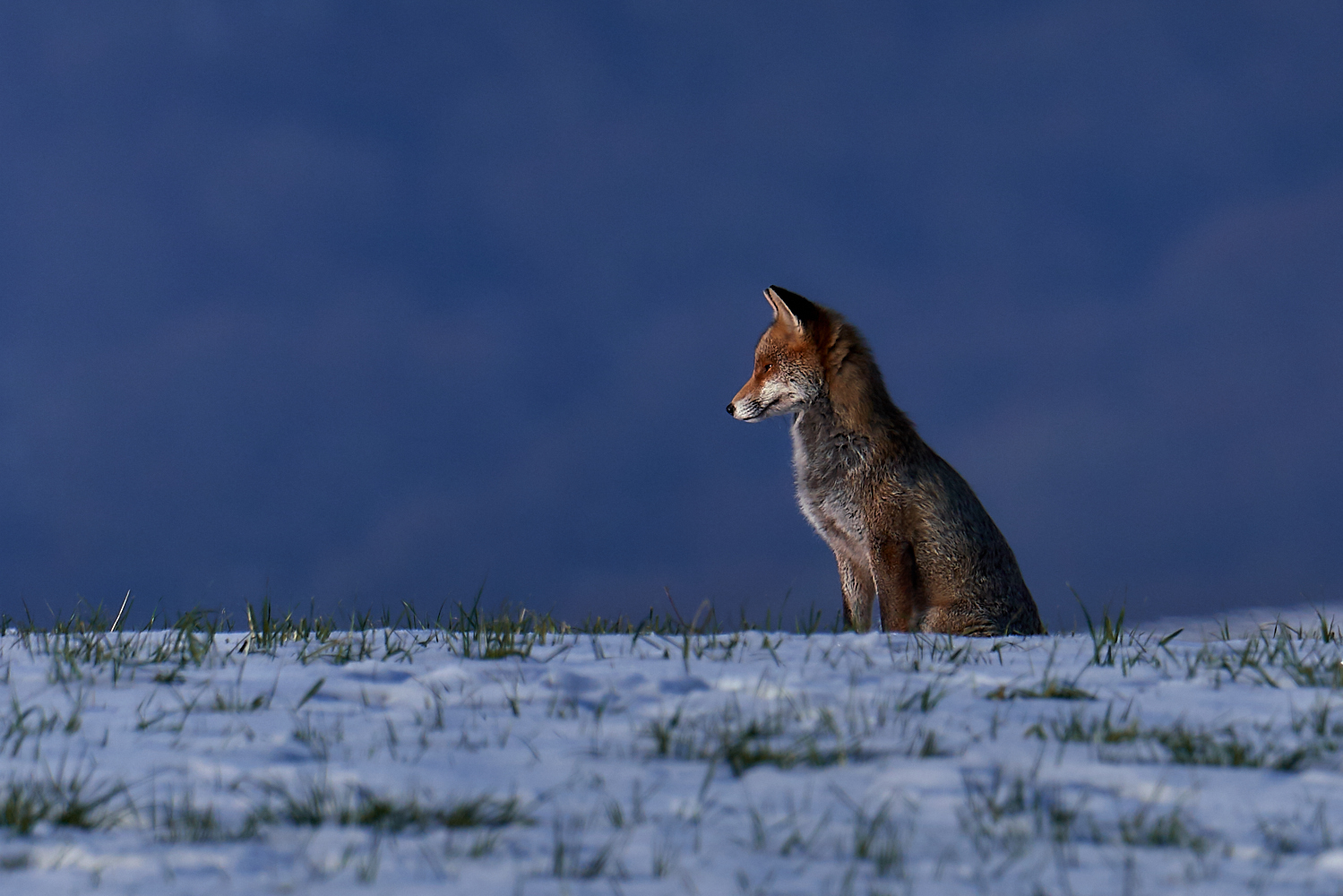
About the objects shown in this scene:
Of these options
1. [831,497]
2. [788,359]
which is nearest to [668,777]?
[831,497]

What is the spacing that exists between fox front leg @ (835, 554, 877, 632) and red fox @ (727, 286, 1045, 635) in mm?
10

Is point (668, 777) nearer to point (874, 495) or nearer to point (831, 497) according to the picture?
point (874, 495)

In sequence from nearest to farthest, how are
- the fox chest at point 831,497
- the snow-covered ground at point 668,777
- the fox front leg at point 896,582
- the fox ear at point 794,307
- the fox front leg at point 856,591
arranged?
the snow-covered ground at point 668,777, the fox front leg at point 896,582, the fox chest at point 831,497, the fox front leg at point 856,591, the fox ear at point 794,307

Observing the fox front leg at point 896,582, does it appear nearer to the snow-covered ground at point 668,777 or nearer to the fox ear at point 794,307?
the fox ear at point 794,307

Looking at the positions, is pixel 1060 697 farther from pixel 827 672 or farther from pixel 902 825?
pixel 902 825

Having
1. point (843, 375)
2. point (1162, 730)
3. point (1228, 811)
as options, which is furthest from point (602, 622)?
point (1228, 811)

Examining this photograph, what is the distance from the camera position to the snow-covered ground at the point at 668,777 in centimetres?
298

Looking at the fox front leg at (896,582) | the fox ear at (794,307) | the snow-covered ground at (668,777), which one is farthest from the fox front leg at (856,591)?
the snow-covered ground at (668,777)

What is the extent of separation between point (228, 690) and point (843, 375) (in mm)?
5688

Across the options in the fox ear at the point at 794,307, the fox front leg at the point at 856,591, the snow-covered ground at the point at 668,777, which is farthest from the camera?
the fox ear at the point at 794,307

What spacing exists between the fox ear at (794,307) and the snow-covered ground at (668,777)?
4.19 meters

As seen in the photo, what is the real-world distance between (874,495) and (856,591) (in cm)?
98

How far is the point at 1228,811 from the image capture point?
3.47 meters

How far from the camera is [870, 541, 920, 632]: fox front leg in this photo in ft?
27.4
